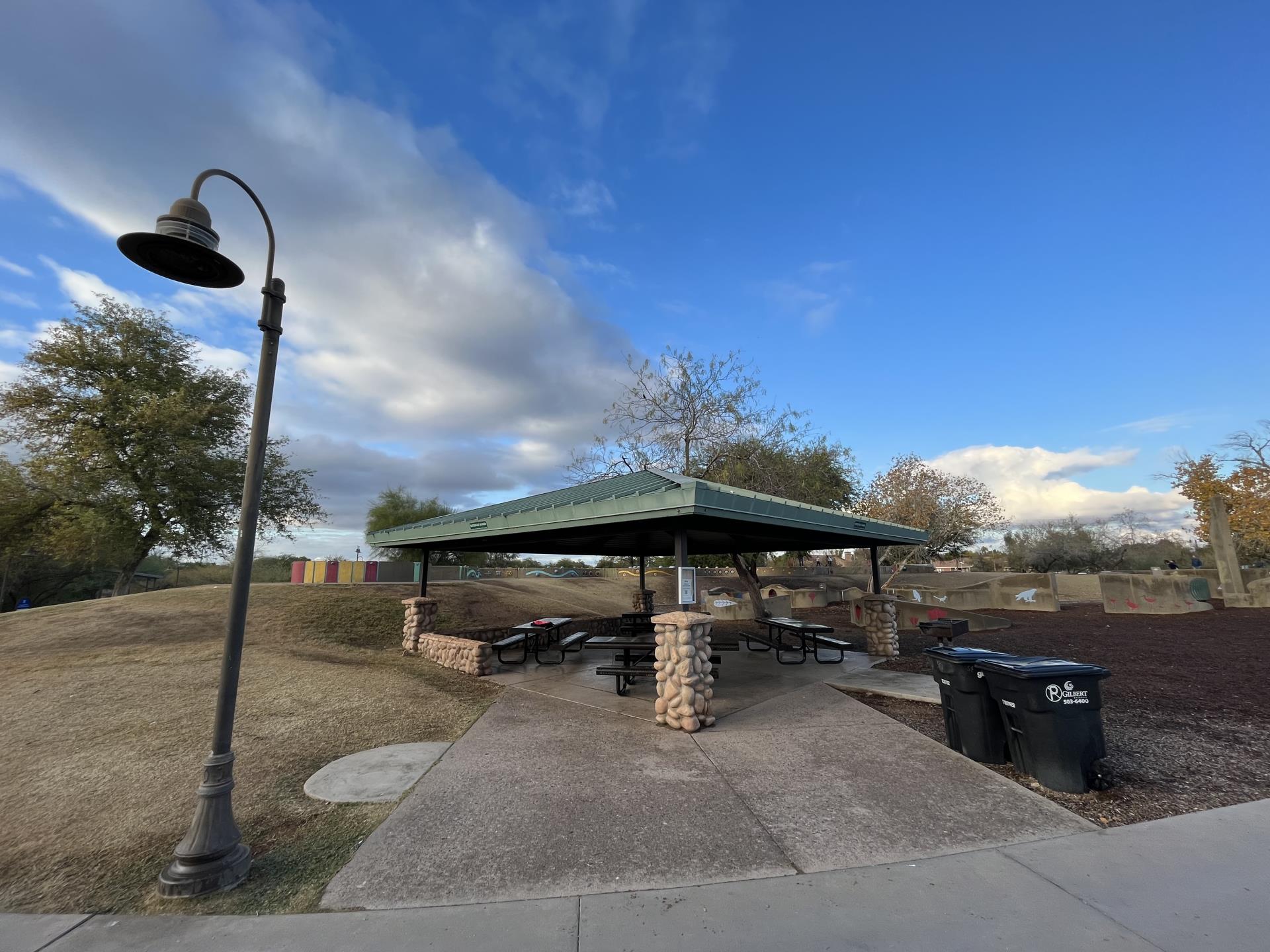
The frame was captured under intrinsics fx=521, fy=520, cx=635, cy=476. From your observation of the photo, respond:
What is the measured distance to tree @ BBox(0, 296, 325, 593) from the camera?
56.1 feet

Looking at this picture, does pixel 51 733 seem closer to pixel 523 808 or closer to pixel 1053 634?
pixel 523 808

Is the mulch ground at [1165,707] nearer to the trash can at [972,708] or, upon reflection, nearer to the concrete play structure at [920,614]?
the trash can at [972,708]

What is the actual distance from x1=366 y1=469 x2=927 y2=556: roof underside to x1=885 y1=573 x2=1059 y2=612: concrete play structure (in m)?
9.29

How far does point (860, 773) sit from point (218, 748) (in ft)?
16.3

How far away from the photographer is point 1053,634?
12.2m

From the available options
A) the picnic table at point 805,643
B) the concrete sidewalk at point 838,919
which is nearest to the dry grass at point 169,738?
the concrete sidewalk at point 838,919

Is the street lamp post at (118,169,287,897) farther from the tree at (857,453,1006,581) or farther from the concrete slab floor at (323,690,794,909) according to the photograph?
the tree at (857,453,1006,581)

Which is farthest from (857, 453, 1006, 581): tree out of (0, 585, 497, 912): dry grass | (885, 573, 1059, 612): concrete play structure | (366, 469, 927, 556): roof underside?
(0, 585, 497, 912): dry grass

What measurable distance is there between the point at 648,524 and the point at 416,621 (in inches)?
287

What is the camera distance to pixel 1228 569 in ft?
54.3

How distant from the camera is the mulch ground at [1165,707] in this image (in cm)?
414

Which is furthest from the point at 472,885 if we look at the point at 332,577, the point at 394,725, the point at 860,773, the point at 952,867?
the point at 332,577

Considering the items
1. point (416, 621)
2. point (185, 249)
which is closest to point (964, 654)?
point (185, 249)

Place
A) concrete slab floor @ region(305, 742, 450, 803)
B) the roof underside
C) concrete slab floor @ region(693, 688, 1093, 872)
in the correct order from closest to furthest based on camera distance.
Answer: concrete slab floor @ region(693, 688, 1093, 872) → concrete slab floor @ region(305, 742, 450, 803) → the roof underside
